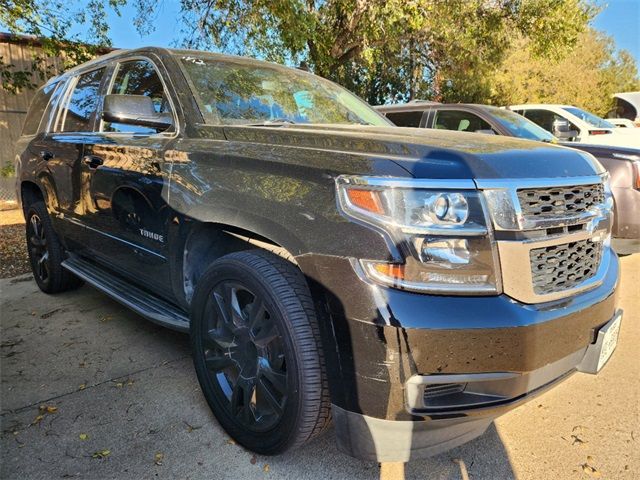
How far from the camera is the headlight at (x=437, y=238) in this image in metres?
1.65

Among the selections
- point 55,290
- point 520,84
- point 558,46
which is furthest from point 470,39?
point 520,84

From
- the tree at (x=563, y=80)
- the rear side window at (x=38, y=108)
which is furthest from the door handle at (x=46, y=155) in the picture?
the tree at (x=563, y=80)

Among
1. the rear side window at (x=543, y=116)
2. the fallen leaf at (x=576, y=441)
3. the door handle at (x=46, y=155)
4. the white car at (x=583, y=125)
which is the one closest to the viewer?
the fallen leaf at (x=576, y=441)

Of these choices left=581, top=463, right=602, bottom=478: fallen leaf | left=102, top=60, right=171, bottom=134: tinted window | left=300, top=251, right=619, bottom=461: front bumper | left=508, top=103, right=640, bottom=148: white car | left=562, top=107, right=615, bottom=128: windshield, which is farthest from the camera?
left=562, top=107, right=615, bottom=128: windshield

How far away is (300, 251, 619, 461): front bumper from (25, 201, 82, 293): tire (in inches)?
135

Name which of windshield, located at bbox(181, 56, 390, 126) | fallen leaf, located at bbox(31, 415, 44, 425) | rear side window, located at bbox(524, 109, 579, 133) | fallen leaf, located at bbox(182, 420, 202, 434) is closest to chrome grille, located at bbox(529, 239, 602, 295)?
windshield, located at bbox(181, 56, 390, 126)

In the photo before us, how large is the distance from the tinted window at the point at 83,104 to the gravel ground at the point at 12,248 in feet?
7.51

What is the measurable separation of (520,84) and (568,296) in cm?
2205

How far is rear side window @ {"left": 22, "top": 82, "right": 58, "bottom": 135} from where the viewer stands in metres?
4.60

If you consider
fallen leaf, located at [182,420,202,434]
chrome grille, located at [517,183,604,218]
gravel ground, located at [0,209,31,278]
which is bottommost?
gravel ground, located at [0,209,31,278]

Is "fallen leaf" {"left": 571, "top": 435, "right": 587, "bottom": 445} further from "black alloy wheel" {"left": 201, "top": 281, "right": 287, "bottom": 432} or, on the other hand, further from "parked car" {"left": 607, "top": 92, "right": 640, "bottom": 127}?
"parked car" {"left": 607, "top": 92, "right": 640, "bottom": 127}

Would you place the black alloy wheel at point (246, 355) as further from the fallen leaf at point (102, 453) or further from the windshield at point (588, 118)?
the windshield at point (588, 118)

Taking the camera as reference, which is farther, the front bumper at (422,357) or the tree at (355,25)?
the tree at (355,25)

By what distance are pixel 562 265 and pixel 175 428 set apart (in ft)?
6.47
